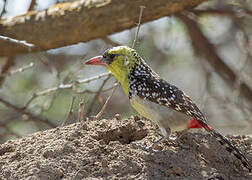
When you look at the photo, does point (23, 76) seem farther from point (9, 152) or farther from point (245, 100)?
point (9, 152)

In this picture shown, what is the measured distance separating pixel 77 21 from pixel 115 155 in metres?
2.25

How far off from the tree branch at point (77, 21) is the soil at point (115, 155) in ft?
4.81

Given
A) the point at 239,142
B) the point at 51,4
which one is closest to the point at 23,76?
the point at 51,4

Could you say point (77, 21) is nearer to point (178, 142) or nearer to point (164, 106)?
point (164, 106)

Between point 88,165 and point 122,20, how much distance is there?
222cm

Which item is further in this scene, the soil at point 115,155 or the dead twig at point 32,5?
the dead twig at point 32,5

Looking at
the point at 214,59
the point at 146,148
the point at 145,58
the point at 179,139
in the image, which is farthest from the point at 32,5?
the point at 146,148

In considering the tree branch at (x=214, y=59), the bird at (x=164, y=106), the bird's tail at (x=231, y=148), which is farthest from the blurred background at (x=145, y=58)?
the bird's tail at (x=231, y=148)

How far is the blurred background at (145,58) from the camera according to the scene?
236 inches

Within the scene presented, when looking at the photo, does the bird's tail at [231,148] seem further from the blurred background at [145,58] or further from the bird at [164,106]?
the blurred background at [145,58]

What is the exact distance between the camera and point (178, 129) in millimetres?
4129

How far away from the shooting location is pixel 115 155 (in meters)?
3.68

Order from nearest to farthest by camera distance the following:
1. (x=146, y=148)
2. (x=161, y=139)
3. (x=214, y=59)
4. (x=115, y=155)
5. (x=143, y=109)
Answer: (x=115, y=155) < (x=146, y=148) < (x=161, y=139) < (x=143, y=109) < (x=214, y=59)

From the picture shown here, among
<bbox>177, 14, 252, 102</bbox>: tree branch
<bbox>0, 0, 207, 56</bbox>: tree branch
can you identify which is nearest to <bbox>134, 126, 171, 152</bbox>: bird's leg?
<bbox>0, 0, 207, 56</bbox>: tree branch
